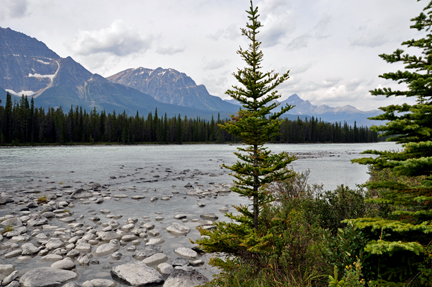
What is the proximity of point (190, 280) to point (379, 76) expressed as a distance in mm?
5884

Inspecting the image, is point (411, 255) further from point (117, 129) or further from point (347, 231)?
point (117, 129)

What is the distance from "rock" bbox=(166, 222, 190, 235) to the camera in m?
9.66

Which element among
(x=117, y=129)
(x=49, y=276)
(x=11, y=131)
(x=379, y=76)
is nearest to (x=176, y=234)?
(x=49, y=276)

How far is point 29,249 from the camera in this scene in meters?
7.50

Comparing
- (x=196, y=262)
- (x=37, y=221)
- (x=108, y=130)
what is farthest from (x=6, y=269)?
(x=108, y=130)

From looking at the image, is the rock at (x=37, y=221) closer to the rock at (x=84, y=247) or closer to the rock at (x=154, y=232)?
the rock at (x=84, y=247)

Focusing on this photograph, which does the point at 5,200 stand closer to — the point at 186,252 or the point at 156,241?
the point at 156,241

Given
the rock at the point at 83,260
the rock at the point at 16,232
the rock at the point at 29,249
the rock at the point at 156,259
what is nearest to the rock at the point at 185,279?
the rock at the point at 156,259

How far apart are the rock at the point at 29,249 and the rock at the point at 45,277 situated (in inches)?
67.3

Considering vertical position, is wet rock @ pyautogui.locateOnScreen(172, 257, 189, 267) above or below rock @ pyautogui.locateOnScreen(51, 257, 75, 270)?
below

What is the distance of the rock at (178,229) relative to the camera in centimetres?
→ 966

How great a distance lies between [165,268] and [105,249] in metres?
2.41

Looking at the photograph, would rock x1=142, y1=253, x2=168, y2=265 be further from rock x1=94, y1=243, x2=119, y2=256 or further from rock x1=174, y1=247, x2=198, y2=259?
rock x1=94, y1=243, x2=119, y2=256

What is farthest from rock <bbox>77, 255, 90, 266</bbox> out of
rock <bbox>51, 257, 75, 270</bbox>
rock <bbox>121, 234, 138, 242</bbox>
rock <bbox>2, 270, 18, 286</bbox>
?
rock <bbox>121, 234, 138, 242</bbox>
